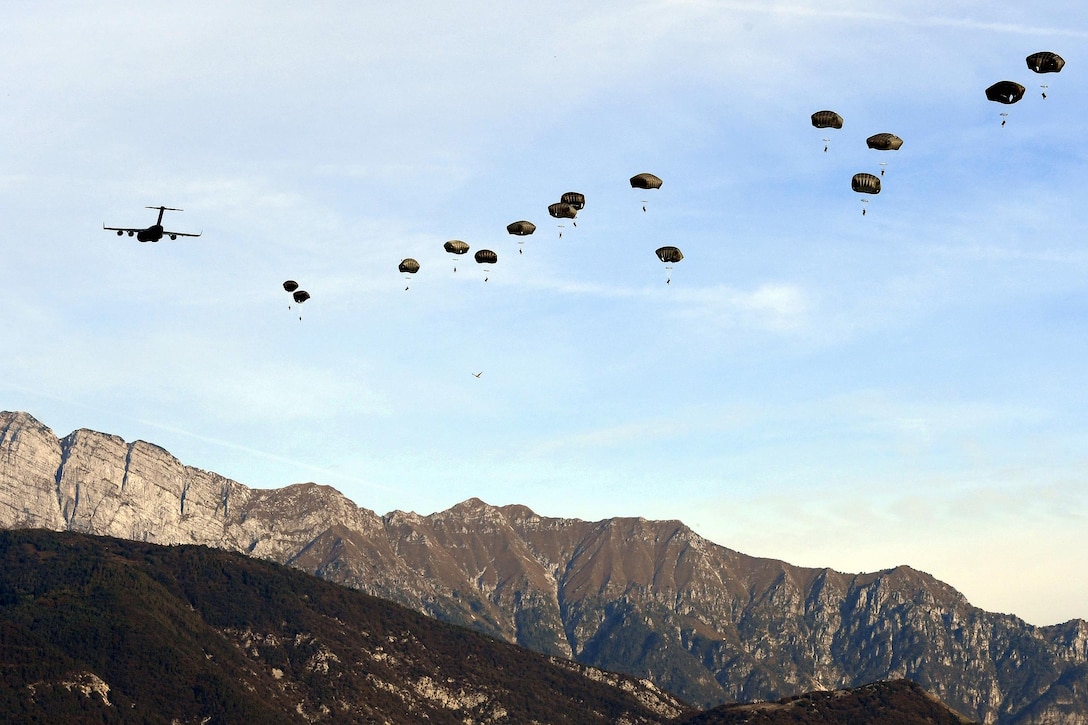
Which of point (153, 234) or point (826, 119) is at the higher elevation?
point (826, 119)

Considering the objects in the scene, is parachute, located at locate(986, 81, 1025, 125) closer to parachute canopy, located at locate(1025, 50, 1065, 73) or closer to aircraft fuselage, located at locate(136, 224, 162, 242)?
parachute canopy, located at locate(1025, 50, 1065, 73)

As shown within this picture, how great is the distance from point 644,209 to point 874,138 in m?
42.4

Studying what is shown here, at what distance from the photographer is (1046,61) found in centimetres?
18350

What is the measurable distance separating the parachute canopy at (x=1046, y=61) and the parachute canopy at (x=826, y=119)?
27998 millimetres

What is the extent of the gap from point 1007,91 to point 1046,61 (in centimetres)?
886

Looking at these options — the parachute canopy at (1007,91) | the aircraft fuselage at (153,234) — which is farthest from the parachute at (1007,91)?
the aircraft fuselage at (153,234)

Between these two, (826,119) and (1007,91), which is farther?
(826,119)

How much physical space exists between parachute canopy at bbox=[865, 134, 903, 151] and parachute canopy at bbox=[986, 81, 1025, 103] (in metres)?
19.6

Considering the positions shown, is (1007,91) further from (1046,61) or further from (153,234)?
(153,234)

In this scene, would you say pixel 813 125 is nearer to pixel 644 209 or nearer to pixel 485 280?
pixel 644 209

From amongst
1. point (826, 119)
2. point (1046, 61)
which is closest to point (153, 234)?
point (826, 119)

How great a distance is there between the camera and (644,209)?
179375 millimetres

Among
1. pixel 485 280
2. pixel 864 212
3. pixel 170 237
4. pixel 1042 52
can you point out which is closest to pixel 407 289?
pixel 485 280

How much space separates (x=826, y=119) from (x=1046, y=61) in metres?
31.1
